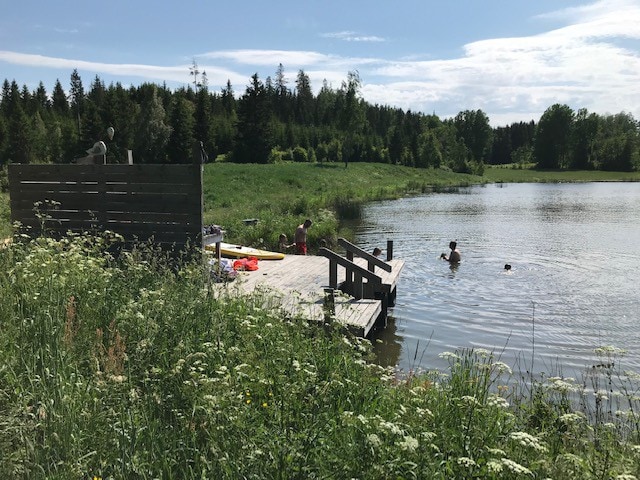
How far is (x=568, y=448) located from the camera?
14.1ft

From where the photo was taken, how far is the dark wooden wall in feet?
31.1

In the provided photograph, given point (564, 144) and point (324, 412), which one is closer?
point (324, 412)

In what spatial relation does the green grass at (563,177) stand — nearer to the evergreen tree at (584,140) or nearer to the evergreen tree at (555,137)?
the evergreen tree at (584,140)

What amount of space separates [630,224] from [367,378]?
30.4 meters

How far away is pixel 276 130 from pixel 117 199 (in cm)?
6640

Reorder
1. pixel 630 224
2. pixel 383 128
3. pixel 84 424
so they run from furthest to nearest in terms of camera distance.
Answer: pixel 383 128, pixel 630 224, pixel 84 424

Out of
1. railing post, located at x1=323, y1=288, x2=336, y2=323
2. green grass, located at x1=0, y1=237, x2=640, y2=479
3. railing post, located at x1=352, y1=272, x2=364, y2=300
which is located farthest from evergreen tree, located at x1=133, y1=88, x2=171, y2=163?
green grass, located at x1=0, y1=237, x2=640, y2=479

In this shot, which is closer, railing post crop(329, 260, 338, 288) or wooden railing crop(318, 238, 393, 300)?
wooden railing crop(318, 238, 393, 300)

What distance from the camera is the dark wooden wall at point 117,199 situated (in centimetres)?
948

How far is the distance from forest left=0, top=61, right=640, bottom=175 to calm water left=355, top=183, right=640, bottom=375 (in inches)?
1069

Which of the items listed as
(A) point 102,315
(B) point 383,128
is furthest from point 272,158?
(B) point 383,128

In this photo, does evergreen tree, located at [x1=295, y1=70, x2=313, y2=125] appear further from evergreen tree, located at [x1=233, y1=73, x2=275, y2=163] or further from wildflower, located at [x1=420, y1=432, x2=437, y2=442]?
wildflower, located at [x1=420, y1=432, x2=437, y2=442]

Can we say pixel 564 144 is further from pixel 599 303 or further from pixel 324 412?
pixel 324 412

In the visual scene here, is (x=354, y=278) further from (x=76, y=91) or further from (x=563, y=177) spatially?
(x=76, y=91)
